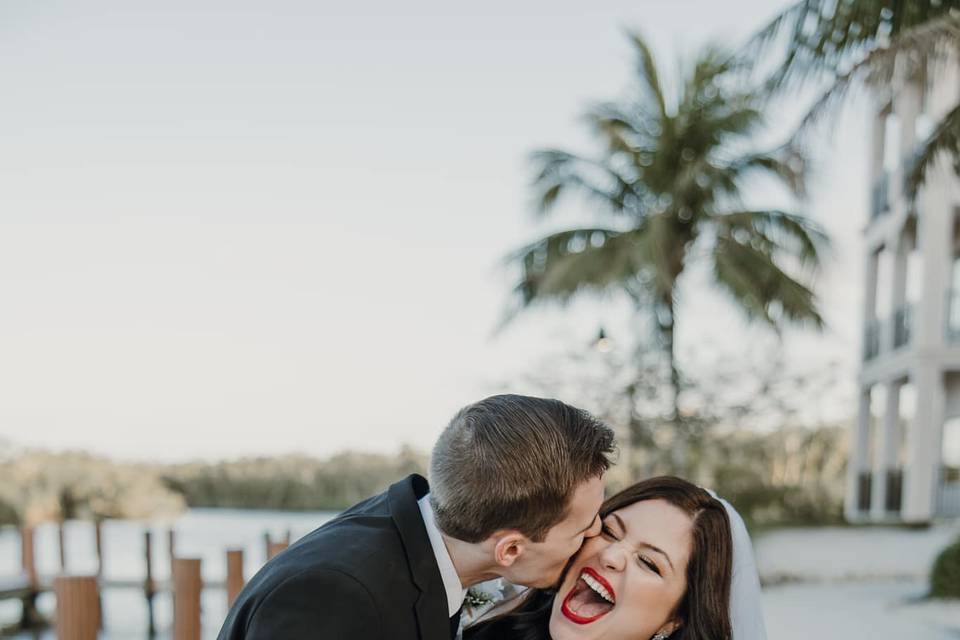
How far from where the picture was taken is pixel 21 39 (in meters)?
27.5

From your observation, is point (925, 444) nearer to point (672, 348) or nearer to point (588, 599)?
point (672, 348)

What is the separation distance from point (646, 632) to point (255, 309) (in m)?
35.1

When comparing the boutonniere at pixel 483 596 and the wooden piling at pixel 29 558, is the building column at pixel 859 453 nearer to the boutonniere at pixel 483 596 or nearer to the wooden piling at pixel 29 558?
the wooden piling at pixel 29 558

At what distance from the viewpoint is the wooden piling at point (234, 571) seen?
13.8ft

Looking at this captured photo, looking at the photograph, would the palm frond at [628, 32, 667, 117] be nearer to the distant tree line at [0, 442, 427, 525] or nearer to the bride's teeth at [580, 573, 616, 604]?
the distant tree line at [0, 442, 427, 525]

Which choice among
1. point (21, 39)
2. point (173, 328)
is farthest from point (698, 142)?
point (173, 328)

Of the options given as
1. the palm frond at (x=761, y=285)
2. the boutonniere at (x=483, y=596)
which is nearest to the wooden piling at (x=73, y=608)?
the boutonniere at (x=483, y=596)

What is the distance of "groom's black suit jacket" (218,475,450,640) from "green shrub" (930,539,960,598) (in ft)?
36.5

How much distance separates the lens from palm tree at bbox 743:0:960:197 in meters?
8.47

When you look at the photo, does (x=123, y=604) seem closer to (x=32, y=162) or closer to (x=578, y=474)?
(x=578, y=474)

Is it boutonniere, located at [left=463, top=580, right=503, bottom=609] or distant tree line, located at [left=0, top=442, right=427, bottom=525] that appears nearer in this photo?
boutonniere, located at [left=463, top=580, right=503, bottom=609]

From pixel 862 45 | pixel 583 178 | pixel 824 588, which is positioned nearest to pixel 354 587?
pixel 862 45

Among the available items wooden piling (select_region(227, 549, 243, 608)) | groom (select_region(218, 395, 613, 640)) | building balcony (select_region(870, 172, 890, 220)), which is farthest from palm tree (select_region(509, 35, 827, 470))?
groom (select_region(218, 395, 613, 640))

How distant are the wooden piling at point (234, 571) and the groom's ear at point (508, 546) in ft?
6.52
